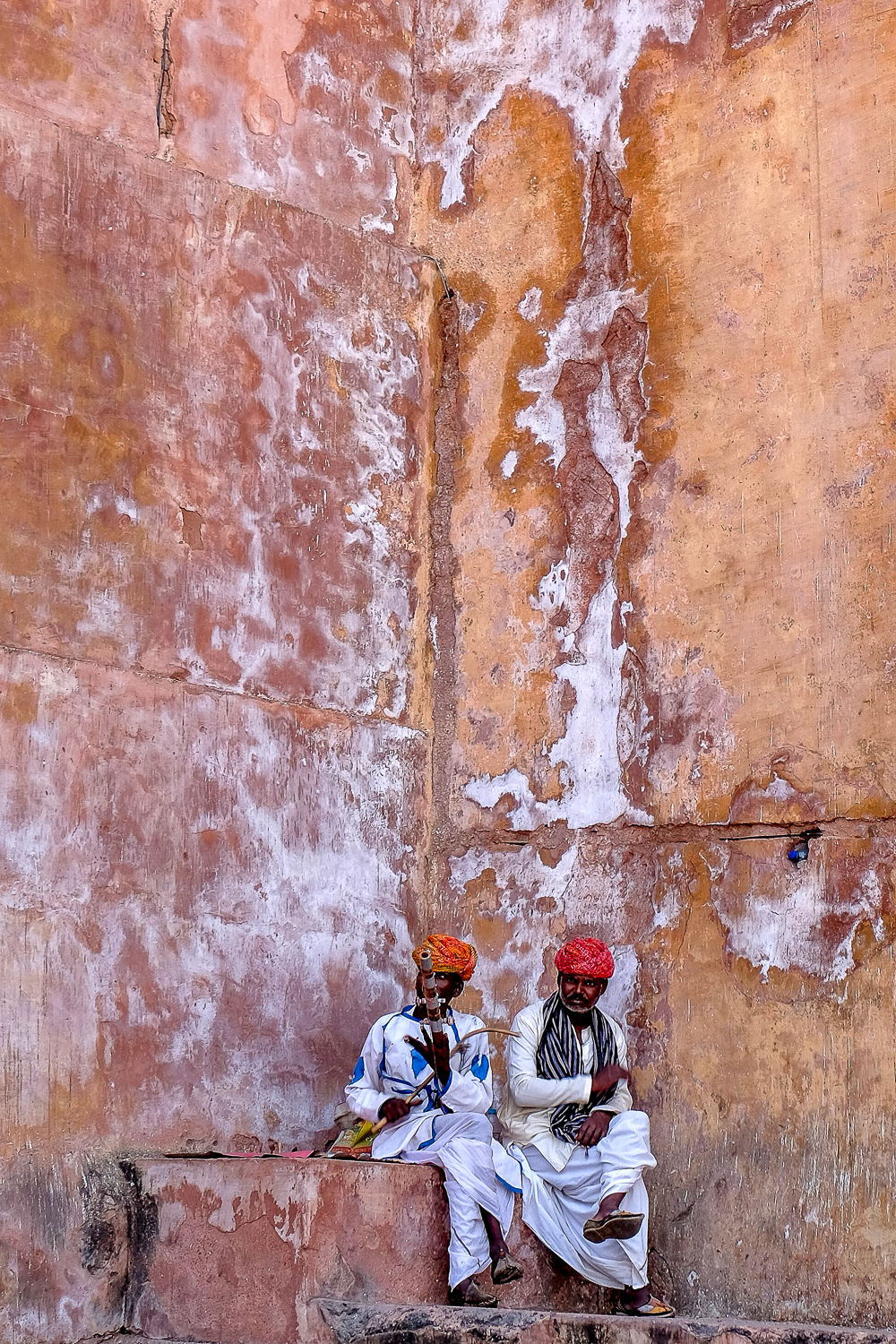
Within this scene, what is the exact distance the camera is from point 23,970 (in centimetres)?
499

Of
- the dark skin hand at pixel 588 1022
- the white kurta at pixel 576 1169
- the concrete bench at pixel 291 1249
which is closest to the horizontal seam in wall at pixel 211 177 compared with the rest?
the dark skin hand at pixel 588 1022

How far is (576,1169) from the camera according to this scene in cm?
503

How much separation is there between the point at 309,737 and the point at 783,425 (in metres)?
2.07

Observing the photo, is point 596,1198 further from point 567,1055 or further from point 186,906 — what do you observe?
point 186,906

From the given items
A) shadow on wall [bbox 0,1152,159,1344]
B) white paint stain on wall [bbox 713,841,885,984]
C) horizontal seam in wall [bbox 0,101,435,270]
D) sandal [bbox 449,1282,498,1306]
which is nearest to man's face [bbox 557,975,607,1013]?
white paint stain on wall [bbox 713,841,885,984]

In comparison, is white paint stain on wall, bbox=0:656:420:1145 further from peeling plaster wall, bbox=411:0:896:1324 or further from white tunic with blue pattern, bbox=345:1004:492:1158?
white tunic with blue pattern, bbox=345:1004:492:1158

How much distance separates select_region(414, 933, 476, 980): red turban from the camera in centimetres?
523

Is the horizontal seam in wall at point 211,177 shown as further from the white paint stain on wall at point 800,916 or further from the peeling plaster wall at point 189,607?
the white paint stain on wall at point 800,916

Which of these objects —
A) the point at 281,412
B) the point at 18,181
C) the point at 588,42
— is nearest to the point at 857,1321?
the point at 281,412

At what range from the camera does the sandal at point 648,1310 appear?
16.2 feet

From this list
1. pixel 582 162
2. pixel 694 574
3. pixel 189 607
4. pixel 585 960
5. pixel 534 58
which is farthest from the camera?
pixel 534 58

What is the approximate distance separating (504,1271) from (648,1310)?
1.63 feet

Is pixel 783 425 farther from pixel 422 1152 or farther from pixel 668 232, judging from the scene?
pixel 422 1152

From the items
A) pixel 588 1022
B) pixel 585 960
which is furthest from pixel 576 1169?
pixel 585 960
